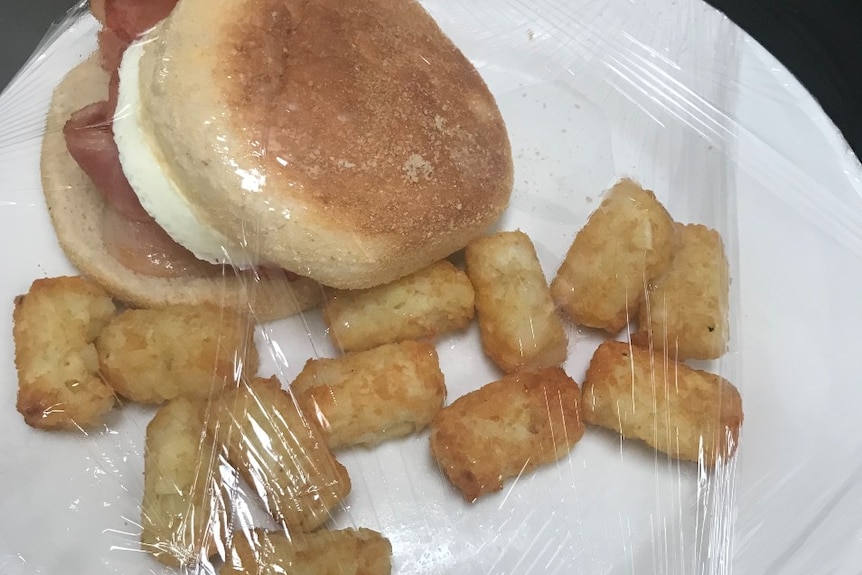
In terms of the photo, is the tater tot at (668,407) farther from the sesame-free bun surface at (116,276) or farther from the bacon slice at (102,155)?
the bacon slice at (102,155)

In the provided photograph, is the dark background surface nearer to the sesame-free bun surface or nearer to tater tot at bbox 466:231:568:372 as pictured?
tater tot at bbox 466:231:568:372

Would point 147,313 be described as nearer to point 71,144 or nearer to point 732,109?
point 71,144

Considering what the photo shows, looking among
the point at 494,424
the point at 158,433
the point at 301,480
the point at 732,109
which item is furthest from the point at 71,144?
the point at 732,109

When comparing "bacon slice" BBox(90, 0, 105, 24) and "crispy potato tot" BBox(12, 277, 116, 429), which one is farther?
"bacon slice" BBox(90, 0, 105, 24)

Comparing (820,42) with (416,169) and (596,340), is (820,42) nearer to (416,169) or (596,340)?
(596,340)

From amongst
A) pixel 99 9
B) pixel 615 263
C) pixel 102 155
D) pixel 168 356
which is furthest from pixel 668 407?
pixel 99 9

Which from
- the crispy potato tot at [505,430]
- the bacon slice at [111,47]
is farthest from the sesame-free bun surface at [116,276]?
the crispy potato tot at [505,430]

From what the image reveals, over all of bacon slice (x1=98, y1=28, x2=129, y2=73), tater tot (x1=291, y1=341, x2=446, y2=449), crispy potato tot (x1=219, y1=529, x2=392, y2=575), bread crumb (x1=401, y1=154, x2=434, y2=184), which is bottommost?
crispy potato tot (x1=219, y1=529, x2=392, y2=575)

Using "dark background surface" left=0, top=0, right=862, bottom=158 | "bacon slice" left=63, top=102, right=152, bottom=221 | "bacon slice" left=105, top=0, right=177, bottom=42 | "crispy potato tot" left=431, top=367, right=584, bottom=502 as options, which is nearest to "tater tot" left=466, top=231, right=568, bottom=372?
"crispy potato tot" left=431, top=367, right=584, bottom=502

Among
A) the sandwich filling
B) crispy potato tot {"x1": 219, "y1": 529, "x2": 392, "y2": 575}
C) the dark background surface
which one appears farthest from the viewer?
the dark background surface
